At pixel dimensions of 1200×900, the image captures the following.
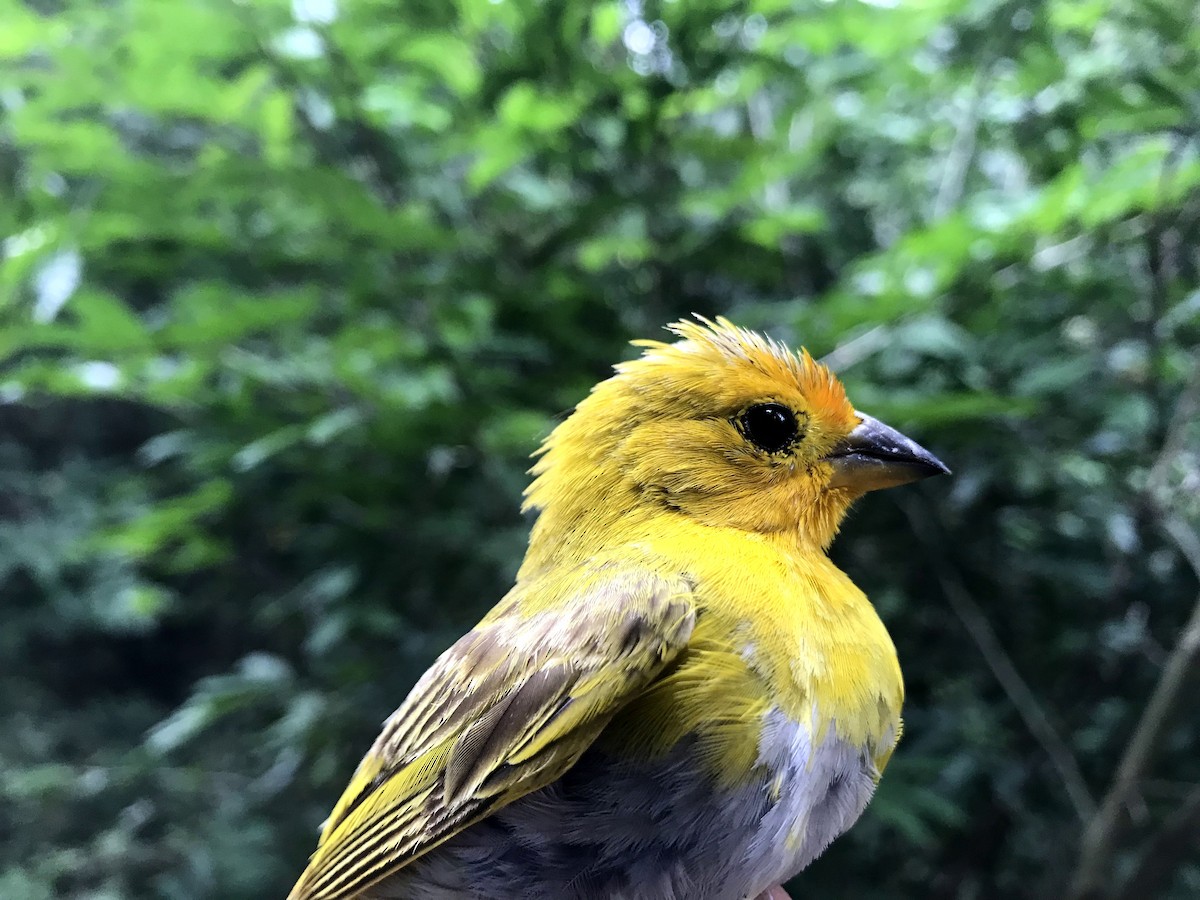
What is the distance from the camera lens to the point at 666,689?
0.82 meters

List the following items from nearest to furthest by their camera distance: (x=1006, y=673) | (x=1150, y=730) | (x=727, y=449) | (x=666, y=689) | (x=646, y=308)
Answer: (x=666, y=689) → (x=727, y=449) → (x=1150, y=730) → (x=1006, y=673) → (x=646, y=308)

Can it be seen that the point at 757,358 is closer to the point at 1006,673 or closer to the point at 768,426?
the point at 768,426

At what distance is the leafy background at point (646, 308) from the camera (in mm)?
1505

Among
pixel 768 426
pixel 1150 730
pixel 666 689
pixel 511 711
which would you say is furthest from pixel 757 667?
pixel 1150 730

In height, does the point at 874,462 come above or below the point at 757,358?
below

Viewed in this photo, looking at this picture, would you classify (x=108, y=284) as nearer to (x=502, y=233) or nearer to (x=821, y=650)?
(x=502, y=233)

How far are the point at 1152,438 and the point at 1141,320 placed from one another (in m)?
0.24

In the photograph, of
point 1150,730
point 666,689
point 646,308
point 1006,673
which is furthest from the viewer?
point 646,308

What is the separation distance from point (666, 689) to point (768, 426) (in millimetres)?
408

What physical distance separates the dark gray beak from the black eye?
0.24 feet

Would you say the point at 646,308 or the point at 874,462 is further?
the point at 646,308

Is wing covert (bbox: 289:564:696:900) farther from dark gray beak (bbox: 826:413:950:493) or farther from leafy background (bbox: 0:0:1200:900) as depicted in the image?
leafy background (bbox: 0:0:1200:900)

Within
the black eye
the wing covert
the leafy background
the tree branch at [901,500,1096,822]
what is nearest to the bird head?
the black eye

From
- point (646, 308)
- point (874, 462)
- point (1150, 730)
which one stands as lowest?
point (1150, 730)
